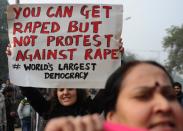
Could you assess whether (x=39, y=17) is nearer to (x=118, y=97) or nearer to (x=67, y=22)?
(x=67, y=22)

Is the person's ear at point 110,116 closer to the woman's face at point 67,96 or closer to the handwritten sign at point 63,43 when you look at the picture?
the woman's face at point 67,96

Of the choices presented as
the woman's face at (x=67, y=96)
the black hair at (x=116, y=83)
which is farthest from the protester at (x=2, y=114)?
the black hair at (x=116, y=83)

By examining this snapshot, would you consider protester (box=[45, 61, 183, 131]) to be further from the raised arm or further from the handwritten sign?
the handwritten sign

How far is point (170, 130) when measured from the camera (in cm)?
154

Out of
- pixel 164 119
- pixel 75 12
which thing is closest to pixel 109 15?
pixel 75 12

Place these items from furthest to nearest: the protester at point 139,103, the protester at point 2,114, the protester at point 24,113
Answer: the protester at point 24,113 < the protester at point 2,114 < the protester at point 139,103

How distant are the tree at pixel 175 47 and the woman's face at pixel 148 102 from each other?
69120mm

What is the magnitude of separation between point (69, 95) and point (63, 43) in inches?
38.5

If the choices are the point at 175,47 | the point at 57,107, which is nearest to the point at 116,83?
the point at 57,107

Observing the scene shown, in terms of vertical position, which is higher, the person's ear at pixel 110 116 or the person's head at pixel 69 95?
the person's ear at pixel 110 116

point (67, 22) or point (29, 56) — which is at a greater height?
point (67, 22)

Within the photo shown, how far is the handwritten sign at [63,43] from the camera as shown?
522 cm

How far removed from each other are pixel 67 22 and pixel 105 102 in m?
3.53

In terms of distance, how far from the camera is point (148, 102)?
165cm
